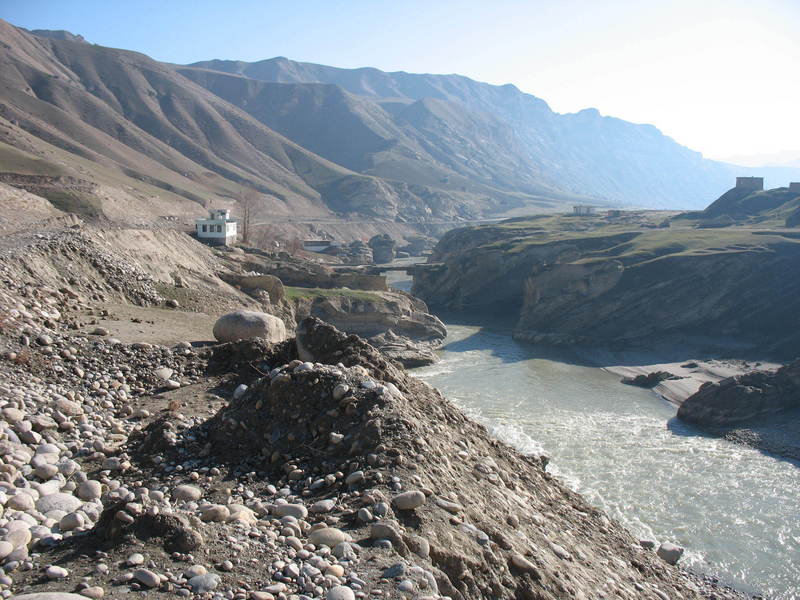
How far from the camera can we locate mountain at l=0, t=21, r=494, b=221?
8888 centimetres

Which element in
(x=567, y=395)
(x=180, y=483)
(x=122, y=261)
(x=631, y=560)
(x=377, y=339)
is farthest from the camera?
(x=377, y=339)

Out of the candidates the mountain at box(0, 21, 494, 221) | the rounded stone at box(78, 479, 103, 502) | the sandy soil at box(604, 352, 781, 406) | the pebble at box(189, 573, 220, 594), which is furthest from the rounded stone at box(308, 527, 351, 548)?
the mountain at box(0, 21, 494, 221)

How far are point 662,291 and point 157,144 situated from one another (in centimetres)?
9403

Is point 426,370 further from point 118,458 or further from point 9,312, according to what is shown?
point 118,458

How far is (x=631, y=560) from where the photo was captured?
11281mm

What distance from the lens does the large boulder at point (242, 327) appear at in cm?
1811

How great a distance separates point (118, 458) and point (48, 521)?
2.37m

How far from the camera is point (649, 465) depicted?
25531mm

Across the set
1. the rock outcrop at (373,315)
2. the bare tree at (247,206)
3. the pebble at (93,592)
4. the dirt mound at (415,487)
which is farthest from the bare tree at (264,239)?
the pebble at (93,592)

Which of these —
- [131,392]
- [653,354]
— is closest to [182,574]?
[131,392]

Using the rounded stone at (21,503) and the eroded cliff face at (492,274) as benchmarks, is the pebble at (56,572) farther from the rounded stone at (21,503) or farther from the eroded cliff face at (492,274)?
the eroded cliff face at (492,274)

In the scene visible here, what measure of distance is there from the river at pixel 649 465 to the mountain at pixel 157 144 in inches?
1587

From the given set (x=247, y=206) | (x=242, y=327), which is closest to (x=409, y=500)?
(x=242, y=327)

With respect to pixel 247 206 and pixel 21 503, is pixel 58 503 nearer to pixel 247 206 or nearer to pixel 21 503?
pixel 21 503
